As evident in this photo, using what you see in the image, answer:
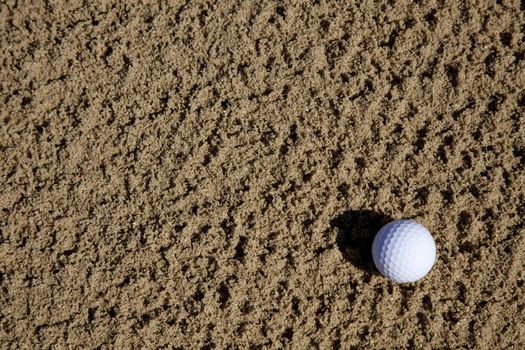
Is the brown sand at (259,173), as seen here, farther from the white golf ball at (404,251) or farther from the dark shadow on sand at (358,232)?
the white golf ball at (404,251)

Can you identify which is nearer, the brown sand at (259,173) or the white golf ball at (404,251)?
the white golf ball at (404,251)

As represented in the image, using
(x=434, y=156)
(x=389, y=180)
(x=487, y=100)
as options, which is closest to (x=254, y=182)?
(x=389, y=180)

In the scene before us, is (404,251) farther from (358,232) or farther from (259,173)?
(259,173)

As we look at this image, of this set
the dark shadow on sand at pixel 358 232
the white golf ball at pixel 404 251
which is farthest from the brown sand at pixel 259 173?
the white golf ball at pixel 404 251

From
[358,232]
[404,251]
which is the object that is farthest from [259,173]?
Answer: [404,251]

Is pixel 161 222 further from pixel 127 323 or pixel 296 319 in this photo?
pixel 296 319

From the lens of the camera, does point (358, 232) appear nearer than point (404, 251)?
No
